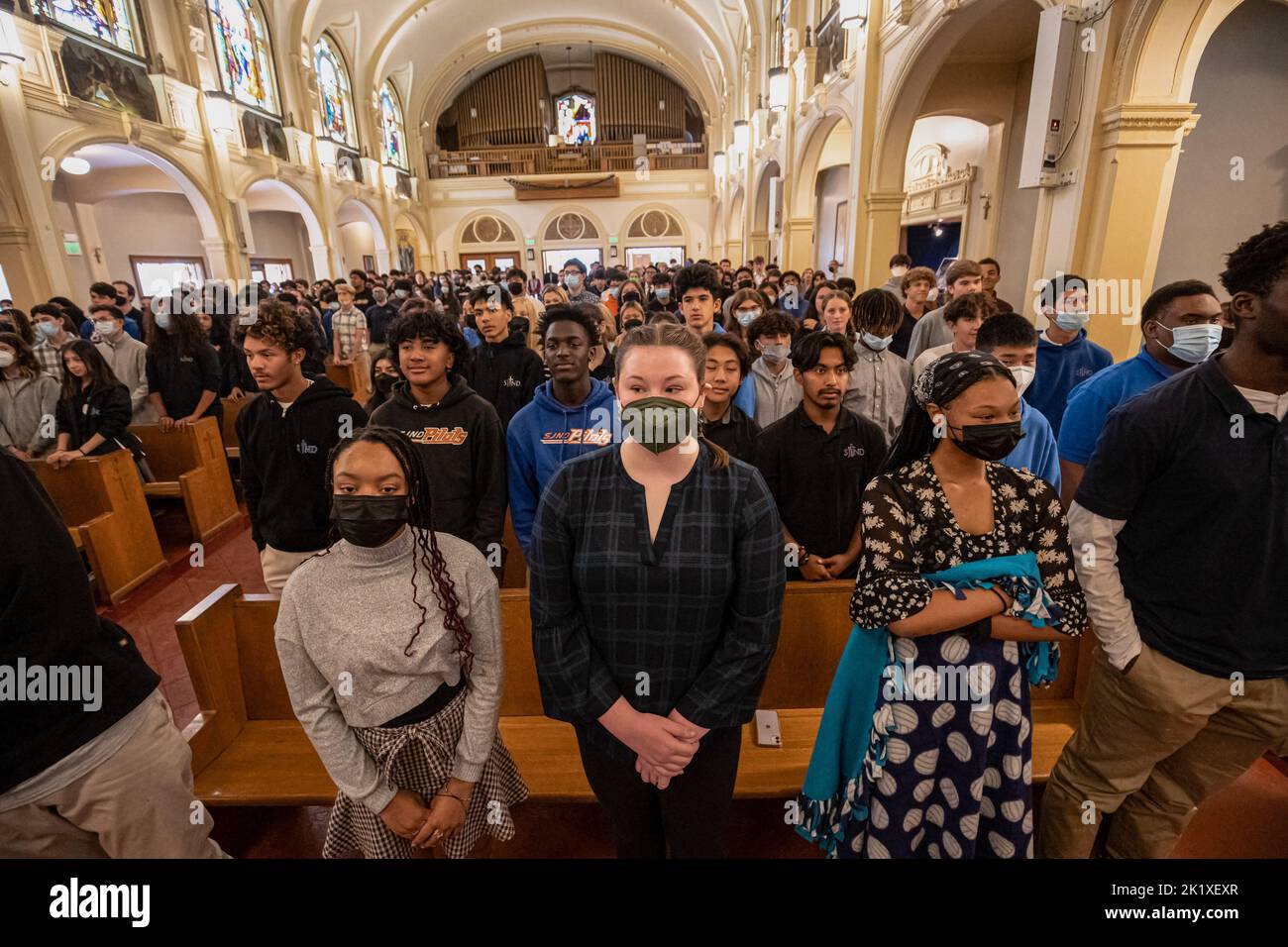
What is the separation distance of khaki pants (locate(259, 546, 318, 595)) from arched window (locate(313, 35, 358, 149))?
57.4 feet

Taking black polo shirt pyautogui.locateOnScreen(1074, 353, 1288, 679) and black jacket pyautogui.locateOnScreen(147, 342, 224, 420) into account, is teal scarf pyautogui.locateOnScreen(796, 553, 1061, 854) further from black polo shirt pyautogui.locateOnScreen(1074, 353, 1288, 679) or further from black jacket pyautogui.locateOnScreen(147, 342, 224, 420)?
black jacket pyautogui.locateOnScreen(147, 342, 224, 420)

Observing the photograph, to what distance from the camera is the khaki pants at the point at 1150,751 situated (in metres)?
1.63

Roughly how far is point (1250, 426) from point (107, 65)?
14.2 m

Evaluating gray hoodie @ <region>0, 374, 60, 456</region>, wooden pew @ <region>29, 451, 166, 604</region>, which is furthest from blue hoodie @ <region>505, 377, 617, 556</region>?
gray hoodie @ <region>0, 374, 60, 456</region>

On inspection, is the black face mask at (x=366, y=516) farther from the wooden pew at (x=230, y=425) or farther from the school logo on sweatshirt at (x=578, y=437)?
the wooden pew at (x=230, y=425)

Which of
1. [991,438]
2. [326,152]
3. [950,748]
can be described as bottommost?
[950,748]

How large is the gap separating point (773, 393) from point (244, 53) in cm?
1609

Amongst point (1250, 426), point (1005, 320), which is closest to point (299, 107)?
point (1005, 320)

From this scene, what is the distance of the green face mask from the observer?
1409 mm

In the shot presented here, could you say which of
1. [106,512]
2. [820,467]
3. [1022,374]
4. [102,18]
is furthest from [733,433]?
[102,18]

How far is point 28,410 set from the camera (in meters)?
4.14

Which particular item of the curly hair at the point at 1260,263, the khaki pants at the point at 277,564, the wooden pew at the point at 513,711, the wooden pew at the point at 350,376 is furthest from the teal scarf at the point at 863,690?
the wooden pew at the point at 350,376

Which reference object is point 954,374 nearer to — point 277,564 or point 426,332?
point 426,332
